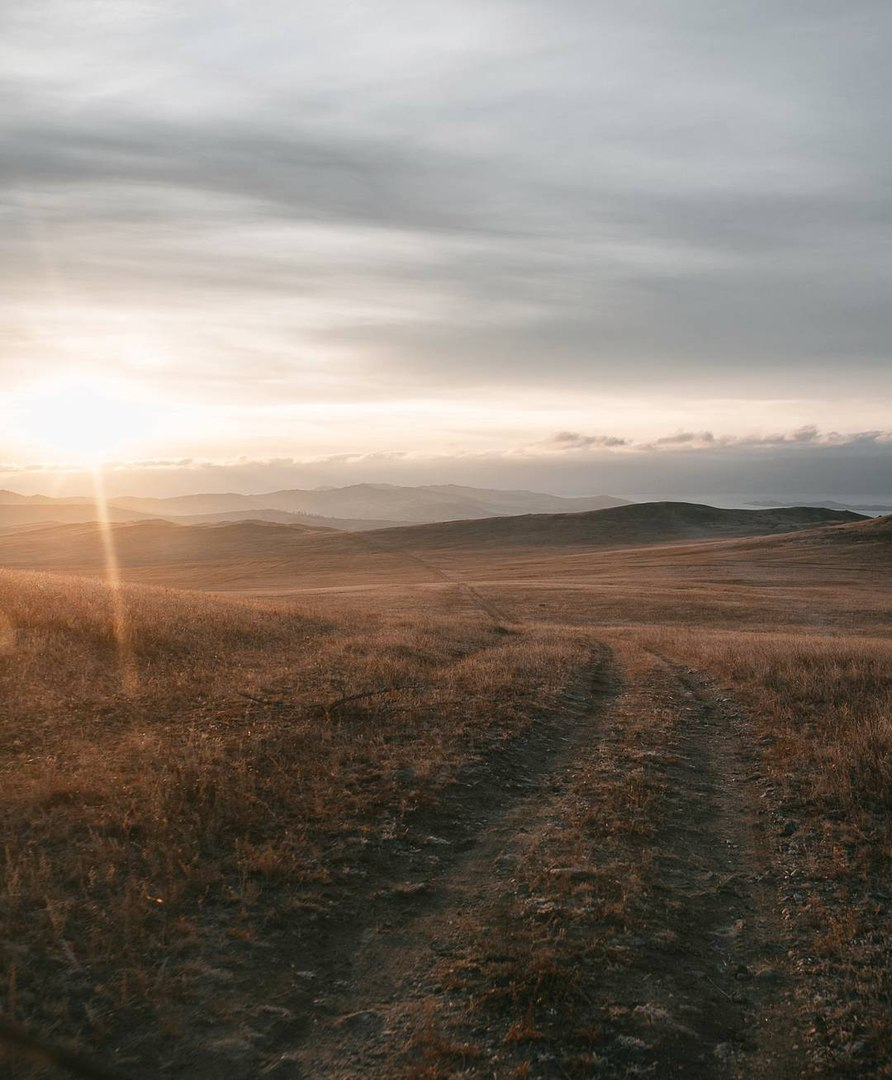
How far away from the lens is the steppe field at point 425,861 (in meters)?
5.60

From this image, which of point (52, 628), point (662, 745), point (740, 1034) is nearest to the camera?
point (740, 1034)

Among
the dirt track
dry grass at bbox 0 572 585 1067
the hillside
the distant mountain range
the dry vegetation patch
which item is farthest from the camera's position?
the hillside

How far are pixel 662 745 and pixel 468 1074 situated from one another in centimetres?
874

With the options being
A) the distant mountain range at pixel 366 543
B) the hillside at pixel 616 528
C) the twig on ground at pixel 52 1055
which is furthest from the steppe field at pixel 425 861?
the hillside at pixel 616 528

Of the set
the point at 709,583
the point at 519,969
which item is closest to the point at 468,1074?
the point at 519,969

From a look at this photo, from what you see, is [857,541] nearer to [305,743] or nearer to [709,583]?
[709,583]

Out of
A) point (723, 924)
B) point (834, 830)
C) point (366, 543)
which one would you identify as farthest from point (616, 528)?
point (723, 924)

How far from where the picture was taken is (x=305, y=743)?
38.1 feet

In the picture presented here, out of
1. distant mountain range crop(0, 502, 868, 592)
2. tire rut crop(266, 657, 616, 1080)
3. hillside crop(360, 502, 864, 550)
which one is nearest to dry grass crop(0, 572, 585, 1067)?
tire rut crop(266, 657, 616, 1080)

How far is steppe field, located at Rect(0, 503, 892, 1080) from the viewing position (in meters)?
5.60

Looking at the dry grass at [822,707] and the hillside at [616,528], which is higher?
the hillside at [616,528]

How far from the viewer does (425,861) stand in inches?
331

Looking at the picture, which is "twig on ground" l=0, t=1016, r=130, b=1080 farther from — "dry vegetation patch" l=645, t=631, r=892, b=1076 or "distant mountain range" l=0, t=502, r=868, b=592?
"distant mountain range" l=0, t=502, r=868, b=592

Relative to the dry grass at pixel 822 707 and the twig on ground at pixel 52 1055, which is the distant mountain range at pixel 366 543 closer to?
the dry grass at pixel 822 707
